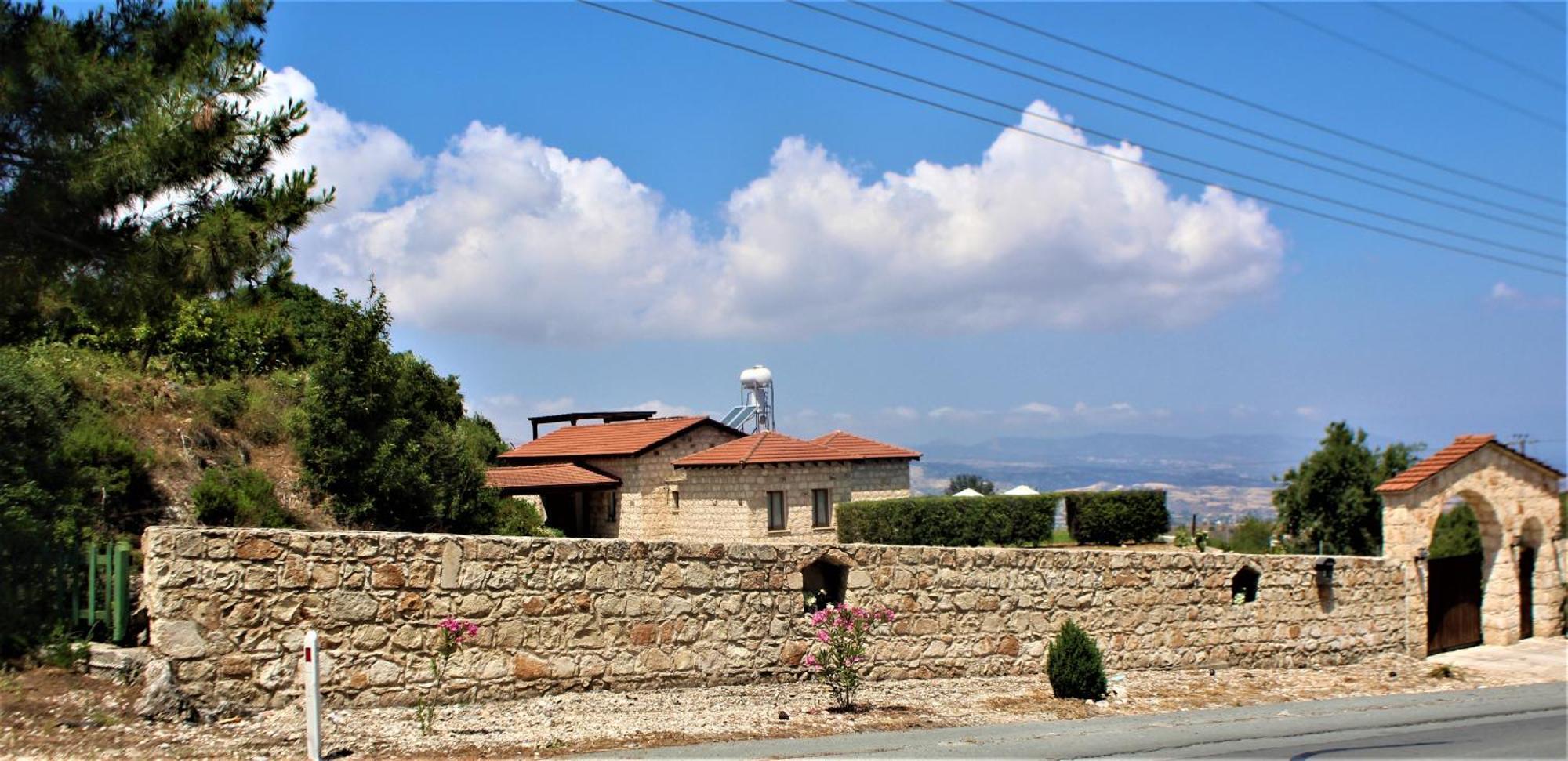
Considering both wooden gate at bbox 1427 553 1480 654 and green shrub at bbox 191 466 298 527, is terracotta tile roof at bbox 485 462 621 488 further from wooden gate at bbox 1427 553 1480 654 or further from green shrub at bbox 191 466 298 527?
wooden gate at bbox 1427 553 1480 654

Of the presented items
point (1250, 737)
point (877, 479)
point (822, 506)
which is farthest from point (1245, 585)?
point (877, 479)

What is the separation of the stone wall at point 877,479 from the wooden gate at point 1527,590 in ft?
64.6

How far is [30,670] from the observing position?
9.34m

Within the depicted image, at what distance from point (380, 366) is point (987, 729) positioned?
14.5 meters

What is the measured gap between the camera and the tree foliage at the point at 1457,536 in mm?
27781

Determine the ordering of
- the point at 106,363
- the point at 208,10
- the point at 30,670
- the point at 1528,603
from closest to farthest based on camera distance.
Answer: the point at 30,670 → the point at 208,10 → the point at 106,363 → the point at 1528,603

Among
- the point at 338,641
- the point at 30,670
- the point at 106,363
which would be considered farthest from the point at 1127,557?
the point at 106,363

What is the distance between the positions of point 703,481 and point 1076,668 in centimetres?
2676

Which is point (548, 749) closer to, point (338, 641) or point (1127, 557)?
point (338, 641)

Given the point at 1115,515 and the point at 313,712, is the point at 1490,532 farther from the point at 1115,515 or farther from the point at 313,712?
the point at 313,712

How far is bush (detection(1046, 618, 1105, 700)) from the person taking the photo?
44.2 ft

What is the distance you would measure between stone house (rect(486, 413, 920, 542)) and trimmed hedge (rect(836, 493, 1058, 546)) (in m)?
2.76

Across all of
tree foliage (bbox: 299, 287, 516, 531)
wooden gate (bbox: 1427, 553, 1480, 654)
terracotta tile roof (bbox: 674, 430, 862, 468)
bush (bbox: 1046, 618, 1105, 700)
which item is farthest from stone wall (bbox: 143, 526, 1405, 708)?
terracotta tile roof (bbox: 674, 430, 862, 468)

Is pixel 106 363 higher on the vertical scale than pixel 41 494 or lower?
higher
